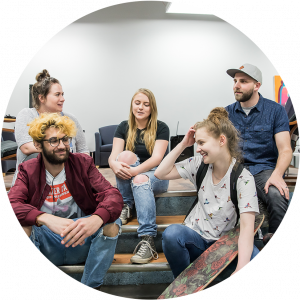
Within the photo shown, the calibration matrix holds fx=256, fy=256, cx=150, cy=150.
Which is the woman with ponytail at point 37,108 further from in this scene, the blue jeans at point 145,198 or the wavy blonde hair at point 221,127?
the wavy blonde hair at point 221,127

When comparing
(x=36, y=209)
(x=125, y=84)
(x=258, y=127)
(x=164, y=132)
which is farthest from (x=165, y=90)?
(x=36, y=209)

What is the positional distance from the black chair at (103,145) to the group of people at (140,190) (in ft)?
6.51

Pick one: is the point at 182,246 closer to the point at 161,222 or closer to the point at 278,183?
the point at 161,222

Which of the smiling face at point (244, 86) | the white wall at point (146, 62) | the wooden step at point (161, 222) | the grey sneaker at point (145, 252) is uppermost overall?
the white wall at point (146, 62)

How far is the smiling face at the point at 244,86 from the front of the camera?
172 cm

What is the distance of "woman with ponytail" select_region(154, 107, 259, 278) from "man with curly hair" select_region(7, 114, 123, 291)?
0.34 meters

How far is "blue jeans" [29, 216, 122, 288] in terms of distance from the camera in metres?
1.33

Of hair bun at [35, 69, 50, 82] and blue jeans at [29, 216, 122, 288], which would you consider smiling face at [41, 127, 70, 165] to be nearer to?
blue jeans at [29, 216, 122, 288]

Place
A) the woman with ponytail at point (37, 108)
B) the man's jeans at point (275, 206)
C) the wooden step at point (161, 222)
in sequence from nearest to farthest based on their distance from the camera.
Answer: the man's jeans at point (275, 206), the woman with ponytail at point (37, 108), the wooden step at point (161, 222)

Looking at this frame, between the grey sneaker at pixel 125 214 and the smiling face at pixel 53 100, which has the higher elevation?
the smiling face at pixel 53 100

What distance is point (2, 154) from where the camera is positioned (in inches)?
79.7

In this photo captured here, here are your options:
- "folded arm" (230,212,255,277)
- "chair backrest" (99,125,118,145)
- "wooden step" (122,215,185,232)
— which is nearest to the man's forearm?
"folded arm" (230,212,255,277)

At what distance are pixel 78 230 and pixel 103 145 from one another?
2653 millimetres

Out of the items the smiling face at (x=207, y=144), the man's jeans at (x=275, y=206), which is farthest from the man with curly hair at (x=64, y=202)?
the man's jeans at (x=275, y=206)
